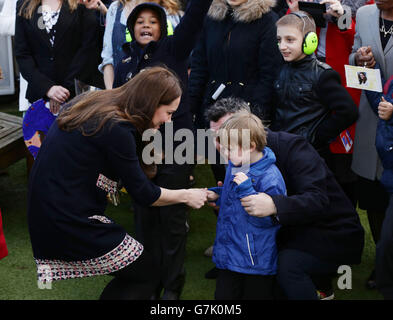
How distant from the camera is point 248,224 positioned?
285 centimetres

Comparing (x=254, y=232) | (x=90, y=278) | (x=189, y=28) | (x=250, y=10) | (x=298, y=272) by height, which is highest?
(x=250, y=10)

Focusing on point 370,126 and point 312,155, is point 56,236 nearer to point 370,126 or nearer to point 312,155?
point 312,155

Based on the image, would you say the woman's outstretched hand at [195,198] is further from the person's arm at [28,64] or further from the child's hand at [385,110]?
the person's arm at [28,64]

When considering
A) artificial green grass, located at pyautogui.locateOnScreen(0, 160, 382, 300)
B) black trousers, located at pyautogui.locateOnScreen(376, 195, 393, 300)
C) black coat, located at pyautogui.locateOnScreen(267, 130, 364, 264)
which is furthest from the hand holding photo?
artificial green grass, located at pyautogui.locateOnScreen(0, 160, 382, 300)

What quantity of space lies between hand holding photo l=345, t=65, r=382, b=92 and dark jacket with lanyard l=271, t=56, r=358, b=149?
0.07 meters

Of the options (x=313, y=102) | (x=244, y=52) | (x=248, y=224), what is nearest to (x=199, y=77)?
(x=244, y=52)

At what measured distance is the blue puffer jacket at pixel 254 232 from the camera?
2.83m

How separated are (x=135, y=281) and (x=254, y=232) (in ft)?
1.90

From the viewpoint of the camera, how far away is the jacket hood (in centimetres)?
350

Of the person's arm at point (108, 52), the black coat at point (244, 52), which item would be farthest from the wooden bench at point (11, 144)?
the black coat at point (244, 52)

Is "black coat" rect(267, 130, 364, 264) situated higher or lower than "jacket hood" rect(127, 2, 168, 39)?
lower

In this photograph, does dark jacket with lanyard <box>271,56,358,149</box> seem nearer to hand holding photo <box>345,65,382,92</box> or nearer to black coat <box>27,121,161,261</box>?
hand holding photo <box>345,65,382,92</box>

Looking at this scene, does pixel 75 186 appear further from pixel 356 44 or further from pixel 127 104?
pixel 356 44

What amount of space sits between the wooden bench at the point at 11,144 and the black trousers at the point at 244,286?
2234 mm
